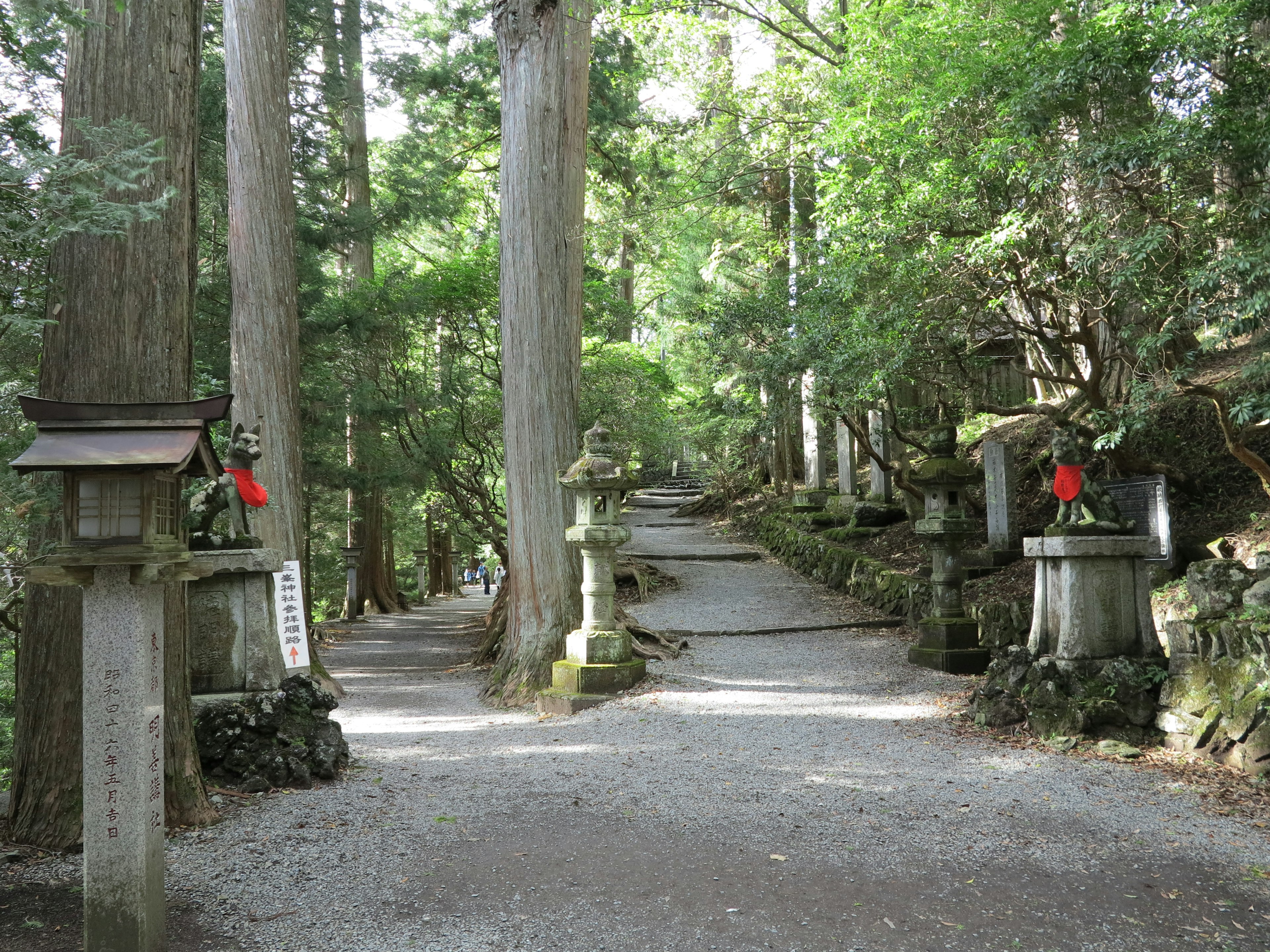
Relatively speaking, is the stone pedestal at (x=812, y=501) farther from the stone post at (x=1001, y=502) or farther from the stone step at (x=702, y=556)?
the stone post at (x=1001, y=502)

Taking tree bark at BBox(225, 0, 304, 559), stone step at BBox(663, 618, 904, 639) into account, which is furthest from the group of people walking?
tree bark at BBox(225, 0, 304, 559)

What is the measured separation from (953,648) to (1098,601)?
7.96 feet

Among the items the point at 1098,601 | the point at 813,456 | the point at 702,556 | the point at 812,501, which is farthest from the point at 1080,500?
the point at 813,456

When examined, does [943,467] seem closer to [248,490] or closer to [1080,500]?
[1080,500]

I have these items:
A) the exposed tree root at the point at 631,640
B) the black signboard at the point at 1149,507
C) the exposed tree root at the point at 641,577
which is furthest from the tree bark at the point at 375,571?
the black signboard at the point at 1149,507

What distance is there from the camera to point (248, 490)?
18.9 ft

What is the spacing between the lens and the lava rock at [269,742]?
477 centimetres

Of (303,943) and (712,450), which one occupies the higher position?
(712,450)

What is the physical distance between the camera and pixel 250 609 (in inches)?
210

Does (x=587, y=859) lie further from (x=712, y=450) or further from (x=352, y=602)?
(x=712, y=450)

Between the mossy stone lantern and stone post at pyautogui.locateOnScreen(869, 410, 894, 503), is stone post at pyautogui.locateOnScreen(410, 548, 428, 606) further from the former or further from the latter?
the mossy stone lantern

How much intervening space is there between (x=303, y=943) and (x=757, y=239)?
16438mm

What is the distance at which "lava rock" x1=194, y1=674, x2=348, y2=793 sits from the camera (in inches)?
188

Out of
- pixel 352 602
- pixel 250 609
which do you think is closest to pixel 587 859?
pixel 250 609
